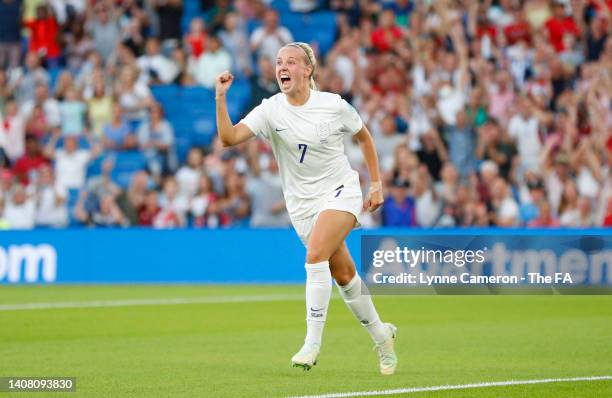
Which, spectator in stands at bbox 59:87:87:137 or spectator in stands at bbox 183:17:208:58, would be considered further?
spectator in stands at bbox 183:17:208:58

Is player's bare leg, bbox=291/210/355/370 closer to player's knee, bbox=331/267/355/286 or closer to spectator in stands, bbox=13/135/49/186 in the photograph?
player's knee, bbox=331/267/355/286

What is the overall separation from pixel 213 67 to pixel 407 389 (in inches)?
625

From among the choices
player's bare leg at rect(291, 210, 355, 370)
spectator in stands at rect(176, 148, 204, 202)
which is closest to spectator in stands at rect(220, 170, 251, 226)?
spectator in stands at rect(176, 148, 204, 202)

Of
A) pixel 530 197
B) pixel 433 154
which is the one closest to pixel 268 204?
pixel 433 154

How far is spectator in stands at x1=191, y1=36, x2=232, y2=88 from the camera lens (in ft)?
78.3

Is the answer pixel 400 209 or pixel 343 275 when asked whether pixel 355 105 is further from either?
pixel 343 275

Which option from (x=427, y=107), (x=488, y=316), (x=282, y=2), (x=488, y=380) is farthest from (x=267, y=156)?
(x=488, y=380)

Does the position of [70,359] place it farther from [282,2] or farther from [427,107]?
[282,2]

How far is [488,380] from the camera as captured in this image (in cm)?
922

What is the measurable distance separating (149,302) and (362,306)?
24.5 ft

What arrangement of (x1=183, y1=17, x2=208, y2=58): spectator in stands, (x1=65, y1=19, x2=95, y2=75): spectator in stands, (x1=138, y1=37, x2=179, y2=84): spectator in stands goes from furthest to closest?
1. (x1=65, y1=19, x2=95, y2=75): spectator in stands
2. (x1=138, y1=37, x2=179, y2=84): spectator in stands
3. (x1=183, y1=17, x2=208, y2=58): spectator in stands

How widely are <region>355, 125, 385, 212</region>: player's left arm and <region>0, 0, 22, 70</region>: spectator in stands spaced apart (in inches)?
668

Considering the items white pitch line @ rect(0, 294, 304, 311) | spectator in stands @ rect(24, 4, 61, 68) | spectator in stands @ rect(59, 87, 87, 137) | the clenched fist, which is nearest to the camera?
the clenched fist

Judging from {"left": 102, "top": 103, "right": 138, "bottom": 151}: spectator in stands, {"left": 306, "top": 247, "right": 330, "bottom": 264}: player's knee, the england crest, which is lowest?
{"left": 102, "top": 103, "right": 138, "bottom": 151}: spectator in stands
